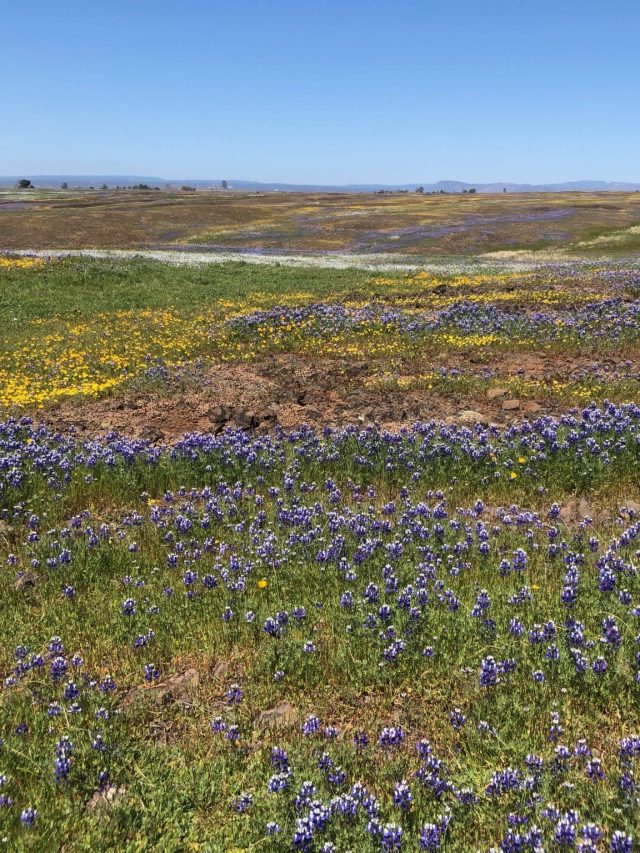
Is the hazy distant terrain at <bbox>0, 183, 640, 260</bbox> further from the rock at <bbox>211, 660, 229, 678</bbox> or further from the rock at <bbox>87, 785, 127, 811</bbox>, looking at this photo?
the rock at <bbox>87, 785, 127, 811</bbox>

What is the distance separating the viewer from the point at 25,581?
20.9 ft

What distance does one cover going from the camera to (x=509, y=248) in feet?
187

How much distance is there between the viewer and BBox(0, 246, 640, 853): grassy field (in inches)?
141

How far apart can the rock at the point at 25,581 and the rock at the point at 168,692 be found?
2.23 m

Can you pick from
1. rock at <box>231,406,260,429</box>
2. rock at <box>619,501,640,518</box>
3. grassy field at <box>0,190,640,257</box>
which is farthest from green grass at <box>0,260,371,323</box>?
grassy field at <box>0,190,640,257</box>

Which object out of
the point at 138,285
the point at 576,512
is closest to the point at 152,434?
the point at 576,512

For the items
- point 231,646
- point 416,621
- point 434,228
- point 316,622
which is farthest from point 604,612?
point 434,228

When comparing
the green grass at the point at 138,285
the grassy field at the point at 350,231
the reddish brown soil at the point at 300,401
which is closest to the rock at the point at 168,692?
the reddish brown soil at the point at 300,401

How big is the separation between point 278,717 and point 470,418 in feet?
26.2

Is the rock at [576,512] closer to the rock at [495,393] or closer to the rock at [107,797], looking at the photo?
the rock at [495,393]

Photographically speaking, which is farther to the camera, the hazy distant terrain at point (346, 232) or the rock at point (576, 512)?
the hazy distant terrain at point (346, 232)

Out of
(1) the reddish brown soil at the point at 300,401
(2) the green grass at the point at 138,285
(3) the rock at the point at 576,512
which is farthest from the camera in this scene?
(2) the green grass at the point at 138,285

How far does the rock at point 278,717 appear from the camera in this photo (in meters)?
4.41

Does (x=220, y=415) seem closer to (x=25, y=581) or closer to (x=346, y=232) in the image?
(x=25, y=581)
